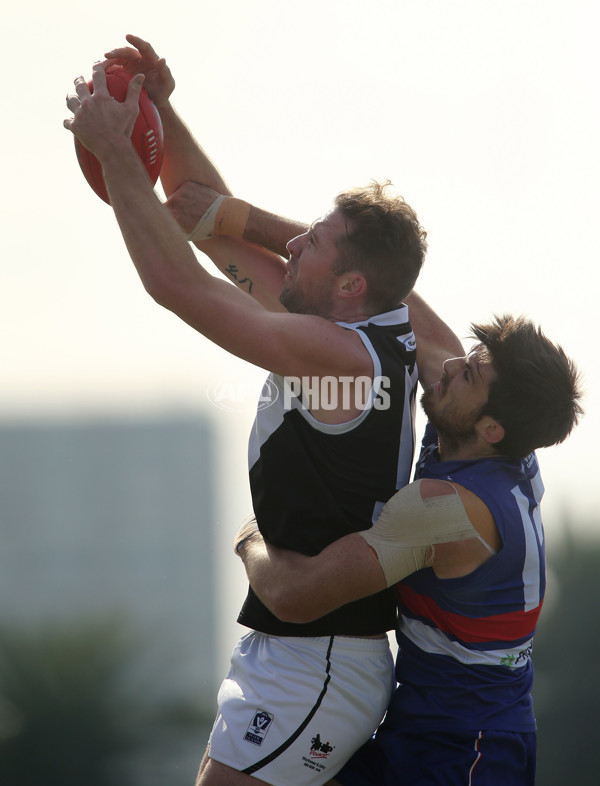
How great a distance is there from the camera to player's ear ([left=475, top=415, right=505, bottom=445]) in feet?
9.45

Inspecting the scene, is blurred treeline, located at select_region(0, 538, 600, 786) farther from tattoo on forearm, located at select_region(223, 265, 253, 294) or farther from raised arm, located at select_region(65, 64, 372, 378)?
raised arm, located at select_region(65, 64, 372, 378)

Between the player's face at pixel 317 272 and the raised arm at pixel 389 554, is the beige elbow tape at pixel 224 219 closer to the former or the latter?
the player's face at pixel 317 272

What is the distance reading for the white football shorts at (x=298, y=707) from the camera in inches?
105

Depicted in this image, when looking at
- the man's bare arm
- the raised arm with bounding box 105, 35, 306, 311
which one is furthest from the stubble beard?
the raised arm with bounding box 105, 35, 306, 311

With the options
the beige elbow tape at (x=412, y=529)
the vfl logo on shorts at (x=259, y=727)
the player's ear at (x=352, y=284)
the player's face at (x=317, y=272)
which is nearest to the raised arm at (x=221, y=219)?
the player's face at (x=317, y=272)

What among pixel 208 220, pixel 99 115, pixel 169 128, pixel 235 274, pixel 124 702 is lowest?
pixel 124 702

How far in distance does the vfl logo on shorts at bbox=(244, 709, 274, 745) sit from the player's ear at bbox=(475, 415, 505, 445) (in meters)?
1.11

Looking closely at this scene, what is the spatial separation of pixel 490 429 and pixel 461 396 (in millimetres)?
144

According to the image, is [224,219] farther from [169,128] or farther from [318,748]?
[318,748]

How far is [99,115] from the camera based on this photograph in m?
Result: 2.57

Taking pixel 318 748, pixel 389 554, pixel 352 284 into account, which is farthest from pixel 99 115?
pixel 318 748

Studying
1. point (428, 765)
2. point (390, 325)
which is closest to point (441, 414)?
point (390, 325)

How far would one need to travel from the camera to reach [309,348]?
2.62 meters

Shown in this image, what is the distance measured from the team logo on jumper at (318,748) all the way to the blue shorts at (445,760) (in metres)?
0.24
